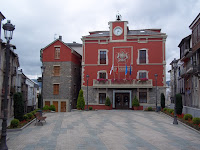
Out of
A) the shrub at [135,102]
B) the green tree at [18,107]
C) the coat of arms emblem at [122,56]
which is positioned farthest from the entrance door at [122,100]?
the green tree at [18,107]

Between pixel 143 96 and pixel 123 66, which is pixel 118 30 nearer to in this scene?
pixel 123 66

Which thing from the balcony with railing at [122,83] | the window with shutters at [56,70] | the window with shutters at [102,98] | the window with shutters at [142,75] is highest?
the window with shutters at [56,70]

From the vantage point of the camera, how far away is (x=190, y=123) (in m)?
16.2

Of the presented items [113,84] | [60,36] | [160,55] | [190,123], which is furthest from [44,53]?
[190,123]

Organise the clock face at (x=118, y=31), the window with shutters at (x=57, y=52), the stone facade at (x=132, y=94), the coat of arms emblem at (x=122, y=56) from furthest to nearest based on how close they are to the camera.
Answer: the window with shutters at (x=57, y=52), the clock face at (x=118, y=31), the coat of arms emblem at (x=122, y=56), the stone facade at (x=132, y=94)

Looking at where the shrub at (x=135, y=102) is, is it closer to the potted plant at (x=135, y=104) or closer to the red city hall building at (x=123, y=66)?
the potted plant at (x=135, y=104)

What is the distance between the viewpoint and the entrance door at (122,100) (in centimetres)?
3216

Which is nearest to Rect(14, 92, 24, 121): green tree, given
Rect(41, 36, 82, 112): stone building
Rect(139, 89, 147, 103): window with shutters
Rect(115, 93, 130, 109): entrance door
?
Rect(41, 36, 82, 112): stone building

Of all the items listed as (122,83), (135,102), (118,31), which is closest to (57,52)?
(118,31)

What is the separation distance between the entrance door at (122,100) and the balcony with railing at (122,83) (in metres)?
1.84

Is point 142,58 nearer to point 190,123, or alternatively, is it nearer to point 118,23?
point 118,23

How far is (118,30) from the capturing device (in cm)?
3309

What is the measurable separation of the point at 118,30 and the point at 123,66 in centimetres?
571

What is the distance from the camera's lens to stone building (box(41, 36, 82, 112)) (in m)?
32.7
